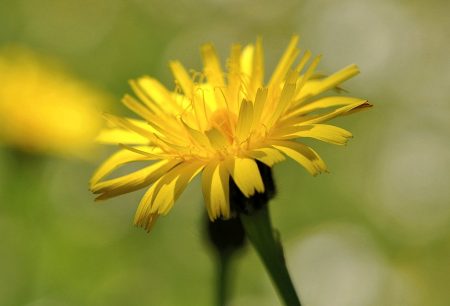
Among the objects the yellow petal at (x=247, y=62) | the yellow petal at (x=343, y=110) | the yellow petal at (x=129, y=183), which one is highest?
the yellow petal at (x=247, y=62)

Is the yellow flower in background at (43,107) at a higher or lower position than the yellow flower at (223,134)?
higher

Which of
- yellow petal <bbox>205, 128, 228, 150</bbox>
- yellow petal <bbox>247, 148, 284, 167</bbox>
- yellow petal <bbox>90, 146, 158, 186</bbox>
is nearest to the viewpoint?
yellow petal <bbox>247, 148, 284, 167</bbox>

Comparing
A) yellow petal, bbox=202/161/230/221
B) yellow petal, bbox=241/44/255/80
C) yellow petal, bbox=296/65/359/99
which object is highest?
yellow petal, bbox=241/44/255/80

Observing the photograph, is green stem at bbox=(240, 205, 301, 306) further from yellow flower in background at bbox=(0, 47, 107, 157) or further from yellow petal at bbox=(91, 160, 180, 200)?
yellow flower in background at bbox=(0, 47, 107, 157)

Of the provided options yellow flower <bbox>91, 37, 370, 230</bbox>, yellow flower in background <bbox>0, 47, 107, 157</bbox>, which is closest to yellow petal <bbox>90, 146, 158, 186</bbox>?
yellow flower <bbox>91, 37, 370, 230</bbox>

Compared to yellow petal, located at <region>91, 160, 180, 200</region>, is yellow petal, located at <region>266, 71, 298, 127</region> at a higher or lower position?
higher

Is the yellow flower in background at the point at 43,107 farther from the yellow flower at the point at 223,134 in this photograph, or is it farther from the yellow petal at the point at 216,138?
the yellow petal at the point at 216,138

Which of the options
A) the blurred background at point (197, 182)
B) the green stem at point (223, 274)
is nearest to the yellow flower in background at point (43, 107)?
the blurred background at point (197, 182)

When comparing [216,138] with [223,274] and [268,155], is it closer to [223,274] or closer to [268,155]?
[268,155]

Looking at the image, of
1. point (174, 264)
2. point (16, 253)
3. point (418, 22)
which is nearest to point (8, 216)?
point (16, 253)

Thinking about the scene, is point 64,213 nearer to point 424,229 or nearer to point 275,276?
point 424,229
